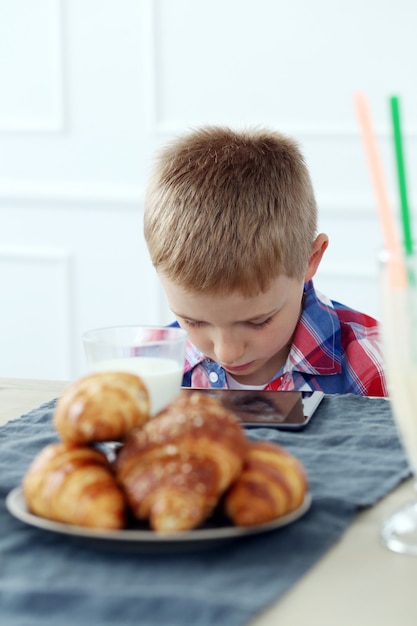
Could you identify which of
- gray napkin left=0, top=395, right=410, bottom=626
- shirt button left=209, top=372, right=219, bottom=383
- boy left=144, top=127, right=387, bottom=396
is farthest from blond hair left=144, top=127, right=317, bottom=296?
gray napkin left=0, top=395, right=410, bottom=626

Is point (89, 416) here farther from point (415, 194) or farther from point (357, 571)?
Answer: point (415, 194)

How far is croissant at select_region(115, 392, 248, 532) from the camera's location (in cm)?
68

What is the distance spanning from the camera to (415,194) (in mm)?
2848

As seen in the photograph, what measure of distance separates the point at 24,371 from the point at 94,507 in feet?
9.18

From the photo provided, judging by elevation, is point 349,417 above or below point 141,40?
below

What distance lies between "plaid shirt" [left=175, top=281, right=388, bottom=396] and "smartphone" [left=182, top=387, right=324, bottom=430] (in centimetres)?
44

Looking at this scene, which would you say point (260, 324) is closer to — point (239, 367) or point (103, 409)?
point (239, 367)

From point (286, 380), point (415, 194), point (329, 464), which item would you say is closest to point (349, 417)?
point (329, 464)

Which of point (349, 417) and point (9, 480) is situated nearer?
point (9, 480)

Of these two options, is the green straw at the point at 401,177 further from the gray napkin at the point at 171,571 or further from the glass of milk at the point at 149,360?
the glass of milk at the point at 149,360

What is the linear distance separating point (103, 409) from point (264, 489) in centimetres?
12

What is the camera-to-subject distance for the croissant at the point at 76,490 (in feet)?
2.27

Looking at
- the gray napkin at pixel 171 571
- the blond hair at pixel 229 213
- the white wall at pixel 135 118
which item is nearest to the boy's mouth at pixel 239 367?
the blond hair at pixel 229 213

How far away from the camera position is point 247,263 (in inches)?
57.9
